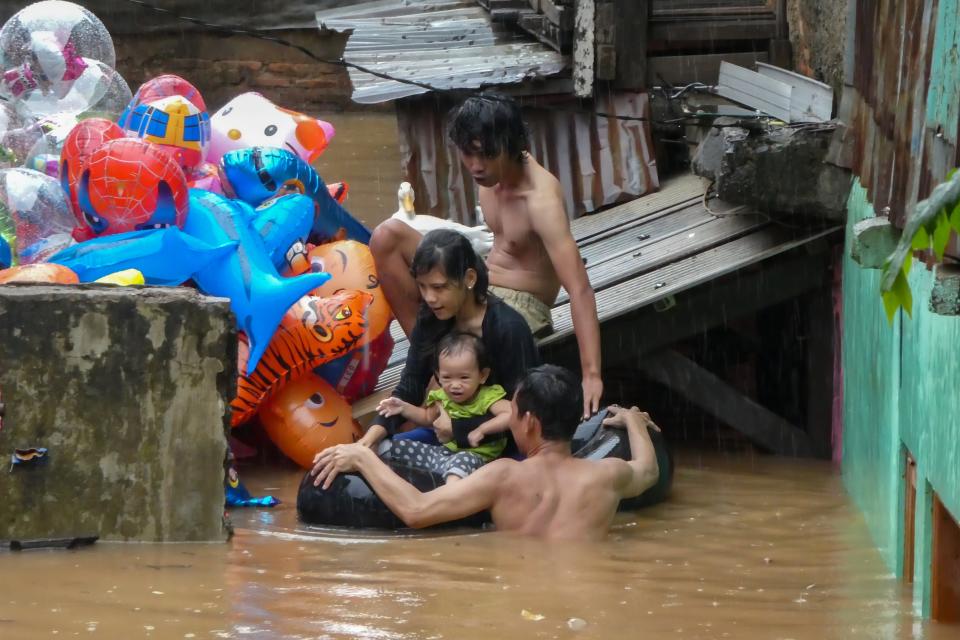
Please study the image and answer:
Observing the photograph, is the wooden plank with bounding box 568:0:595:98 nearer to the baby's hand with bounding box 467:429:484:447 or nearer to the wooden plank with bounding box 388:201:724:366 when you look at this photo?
the wooden plank with bounding box 388:201:724:366

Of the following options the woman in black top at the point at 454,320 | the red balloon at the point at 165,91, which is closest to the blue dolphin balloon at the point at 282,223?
the red balloon at the point at 165,91

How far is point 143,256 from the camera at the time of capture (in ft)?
19.1

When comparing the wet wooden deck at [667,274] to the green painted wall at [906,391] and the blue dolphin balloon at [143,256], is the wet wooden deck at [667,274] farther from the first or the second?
the blue dolphin balloon at [143,256]

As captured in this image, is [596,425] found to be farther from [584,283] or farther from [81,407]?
[81,407]

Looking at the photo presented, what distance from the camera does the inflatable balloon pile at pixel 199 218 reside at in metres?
5.88

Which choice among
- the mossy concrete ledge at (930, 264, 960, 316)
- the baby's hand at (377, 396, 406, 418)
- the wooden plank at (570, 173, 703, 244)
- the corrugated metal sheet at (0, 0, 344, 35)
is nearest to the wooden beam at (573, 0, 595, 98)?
the wooden plank at (570, 173, 703, 244)

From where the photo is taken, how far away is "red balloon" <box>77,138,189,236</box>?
5.82m

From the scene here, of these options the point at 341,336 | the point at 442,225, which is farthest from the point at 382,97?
the point at 341,336

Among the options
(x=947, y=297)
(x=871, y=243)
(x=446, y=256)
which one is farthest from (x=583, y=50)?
(x=947, y=297)

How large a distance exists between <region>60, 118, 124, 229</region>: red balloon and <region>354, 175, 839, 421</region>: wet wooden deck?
160 cm

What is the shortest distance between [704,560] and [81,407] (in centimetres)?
224

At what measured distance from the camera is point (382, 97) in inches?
361

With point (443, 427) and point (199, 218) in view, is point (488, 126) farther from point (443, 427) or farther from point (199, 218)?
point (199, 218)

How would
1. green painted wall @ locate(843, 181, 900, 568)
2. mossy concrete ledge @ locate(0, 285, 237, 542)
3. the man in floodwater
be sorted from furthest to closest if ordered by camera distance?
1. the man in floodwater
2. green painted wall @ locate(843, 181, 900, 568)
3. mossy concrete ledge @ locate(0, 285, 237, 542)
